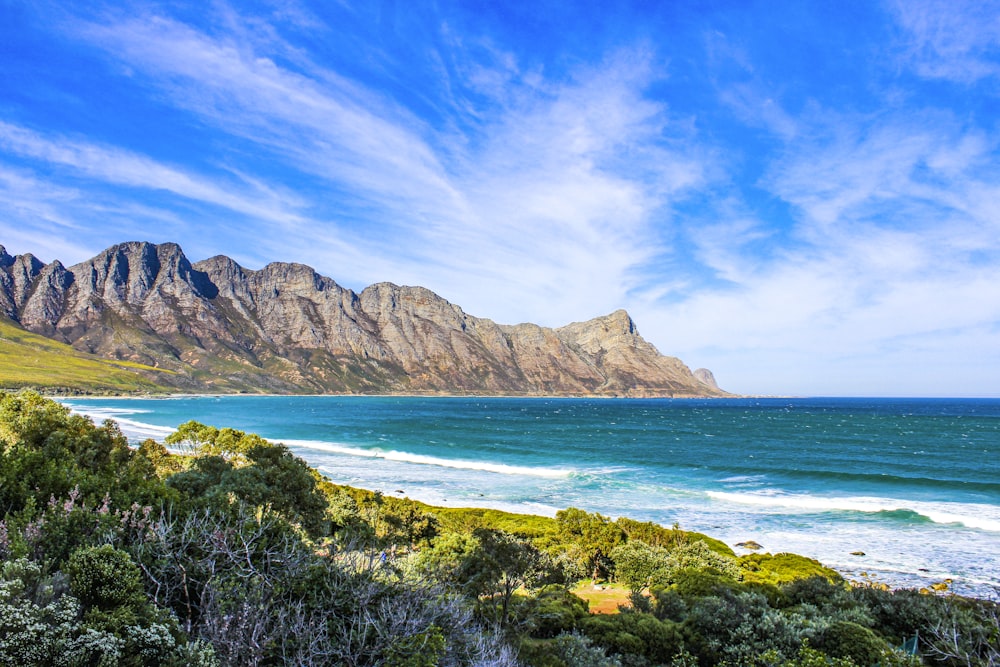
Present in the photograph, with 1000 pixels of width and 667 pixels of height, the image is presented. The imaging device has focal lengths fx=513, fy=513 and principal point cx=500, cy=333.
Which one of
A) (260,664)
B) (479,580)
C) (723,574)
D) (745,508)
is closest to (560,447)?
(745,508)

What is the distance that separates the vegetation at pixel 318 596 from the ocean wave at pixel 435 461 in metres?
27.7

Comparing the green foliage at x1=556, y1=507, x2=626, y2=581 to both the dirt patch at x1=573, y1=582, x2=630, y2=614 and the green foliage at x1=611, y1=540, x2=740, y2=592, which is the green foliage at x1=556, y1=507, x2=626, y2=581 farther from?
the dirt patch at x1=573, y1=582, x2=630, y2=614

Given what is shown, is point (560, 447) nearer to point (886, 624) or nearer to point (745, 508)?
point (745, 508)

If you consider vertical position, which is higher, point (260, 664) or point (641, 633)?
point (260, 664)

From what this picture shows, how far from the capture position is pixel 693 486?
43.6 meters

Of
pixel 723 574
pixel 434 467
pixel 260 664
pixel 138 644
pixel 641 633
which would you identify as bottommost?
pixel 434 467

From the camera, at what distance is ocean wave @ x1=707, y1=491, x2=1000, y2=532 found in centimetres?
3228

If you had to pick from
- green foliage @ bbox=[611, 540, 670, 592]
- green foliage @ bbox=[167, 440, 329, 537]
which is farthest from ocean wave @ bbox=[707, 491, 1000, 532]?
green foliage @ bbox=[167, 440, 329, 537]

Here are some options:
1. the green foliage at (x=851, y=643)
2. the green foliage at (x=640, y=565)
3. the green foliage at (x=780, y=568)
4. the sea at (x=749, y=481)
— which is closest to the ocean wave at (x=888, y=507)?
the sea at (x=749, y=481)

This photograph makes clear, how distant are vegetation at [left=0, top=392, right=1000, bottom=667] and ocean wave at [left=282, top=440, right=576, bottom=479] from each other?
2767 centimetres

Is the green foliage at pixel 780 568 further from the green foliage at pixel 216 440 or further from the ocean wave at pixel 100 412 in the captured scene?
the ocean wave at pixel 100 412

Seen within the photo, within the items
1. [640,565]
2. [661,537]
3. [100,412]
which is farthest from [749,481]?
[100,412]

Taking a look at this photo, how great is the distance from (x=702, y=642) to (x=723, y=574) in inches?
377

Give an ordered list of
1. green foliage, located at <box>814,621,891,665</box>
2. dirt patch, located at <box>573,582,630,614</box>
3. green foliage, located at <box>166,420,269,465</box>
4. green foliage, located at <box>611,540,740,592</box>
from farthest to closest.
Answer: green foliage, located at <box>166,420,269,465</box> → green foliage, located at <box>611,540,740,592</box> → dirt patch, located at <box>573,582,630,614</box> → green foliage, located at <box>814,621,891,665</box>
